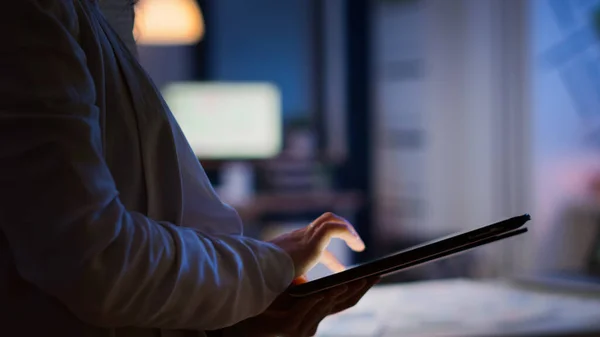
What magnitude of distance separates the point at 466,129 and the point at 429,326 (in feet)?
12.2

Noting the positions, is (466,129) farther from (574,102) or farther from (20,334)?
(20,334)

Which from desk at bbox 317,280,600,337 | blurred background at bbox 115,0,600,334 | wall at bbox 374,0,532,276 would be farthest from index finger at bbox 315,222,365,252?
wall at bbox 374,0,532,276

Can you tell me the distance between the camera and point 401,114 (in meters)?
5.32

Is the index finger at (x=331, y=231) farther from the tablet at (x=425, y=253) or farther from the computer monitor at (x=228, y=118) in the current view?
the computer monitor at (x=228, y=118)

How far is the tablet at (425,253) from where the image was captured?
Result: 2.12 ft

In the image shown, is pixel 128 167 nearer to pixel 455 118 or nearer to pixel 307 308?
pixel 307 308

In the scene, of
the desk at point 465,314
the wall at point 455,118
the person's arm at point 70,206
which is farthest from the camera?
the wall at point 455,118

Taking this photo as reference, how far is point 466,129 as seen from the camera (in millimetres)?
4914

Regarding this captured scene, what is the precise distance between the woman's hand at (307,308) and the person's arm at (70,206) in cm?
12

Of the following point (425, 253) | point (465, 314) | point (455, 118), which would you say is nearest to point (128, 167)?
point (425, 253)

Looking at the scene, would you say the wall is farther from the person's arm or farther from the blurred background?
the person's arm

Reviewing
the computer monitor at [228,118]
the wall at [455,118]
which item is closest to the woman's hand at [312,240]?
the wall at [455,118]

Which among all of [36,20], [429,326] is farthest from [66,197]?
[429,326]

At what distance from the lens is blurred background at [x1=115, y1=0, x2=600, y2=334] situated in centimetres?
427
